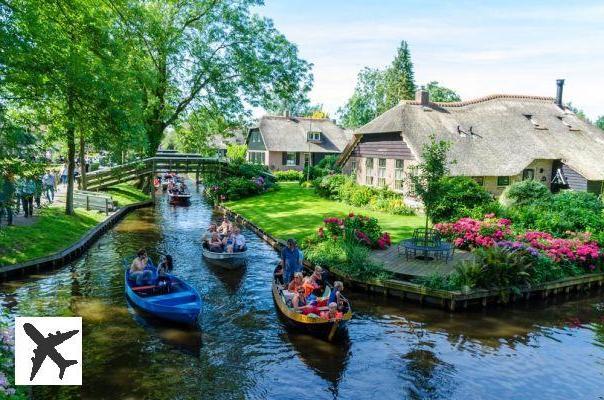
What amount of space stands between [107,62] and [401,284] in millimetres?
17365

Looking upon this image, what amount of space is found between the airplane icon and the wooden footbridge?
31605mm

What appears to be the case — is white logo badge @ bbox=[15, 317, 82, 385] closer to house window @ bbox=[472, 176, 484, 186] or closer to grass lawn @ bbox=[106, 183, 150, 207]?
house window @ bbox=[472, 176, 484, 186]

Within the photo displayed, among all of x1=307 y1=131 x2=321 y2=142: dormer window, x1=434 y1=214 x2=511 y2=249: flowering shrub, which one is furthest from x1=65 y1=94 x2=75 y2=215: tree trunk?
x1=307 y1=131 x2=321 y2=142: dormer window

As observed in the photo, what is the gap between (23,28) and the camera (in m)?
17.1

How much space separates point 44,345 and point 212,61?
113ft

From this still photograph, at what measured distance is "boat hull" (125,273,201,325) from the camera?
47.1ft

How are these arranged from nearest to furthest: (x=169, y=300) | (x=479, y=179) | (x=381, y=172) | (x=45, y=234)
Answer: (x=169, y=300) < (x=45, y=234) < (x=479, y=179) < (x=381, y=172)

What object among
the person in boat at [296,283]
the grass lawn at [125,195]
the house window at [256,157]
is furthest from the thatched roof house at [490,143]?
the house window at [256,157]

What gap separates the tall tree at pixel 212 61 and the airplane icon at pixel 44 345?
31790 millimetres

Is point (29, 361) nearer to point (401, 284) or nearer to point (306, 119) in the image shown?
point (401, 284)

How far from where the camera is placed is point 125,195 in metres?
40.5

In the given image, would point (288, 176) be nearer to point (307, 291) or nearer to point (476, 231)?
point (476, 231)

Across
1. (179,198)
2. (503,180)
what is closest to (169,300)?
(503,180)

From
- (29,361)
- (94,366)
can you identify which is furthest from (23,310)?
(29,361)
